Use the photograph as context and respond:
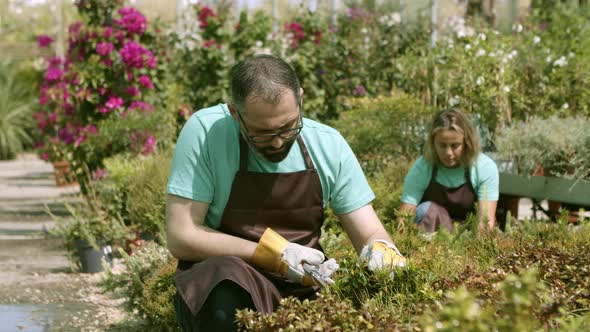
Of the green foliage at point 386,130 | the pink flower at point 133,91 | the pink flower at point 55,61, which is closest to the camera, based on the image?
the green foliage at point 386,130

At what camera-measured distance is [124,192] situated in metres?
6.37

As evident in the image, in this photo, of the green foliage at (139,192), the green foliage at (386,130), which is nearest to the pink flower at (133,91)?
the green foliage at (139,192)

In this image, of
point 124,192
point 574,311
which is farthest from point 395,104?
point 574,311

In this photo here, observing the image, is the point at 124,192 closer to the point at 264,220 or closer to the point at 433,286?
the point at 264,220

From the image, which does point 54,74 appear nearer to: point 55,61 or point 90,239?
point 55,61

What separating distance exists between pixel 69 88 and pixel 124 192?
2.00m

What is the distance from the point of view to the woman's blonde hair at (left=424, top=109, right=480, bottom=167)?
5.06m

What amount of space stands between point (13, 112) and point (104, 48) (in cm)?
846

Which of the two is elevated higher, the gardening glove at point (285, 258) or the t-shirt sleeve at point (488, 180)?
Result: the gardening glove at point (285, 258)

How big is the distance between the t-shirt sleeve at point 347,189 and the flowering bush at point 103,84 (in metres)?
4.73

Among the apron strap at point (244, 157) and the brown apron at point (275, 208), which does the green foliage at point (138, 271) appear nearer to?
the brown apron at point (275, 208)

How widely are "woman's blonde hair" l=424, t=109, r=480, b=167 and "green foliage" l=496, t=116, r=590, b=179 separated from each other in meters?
0.89

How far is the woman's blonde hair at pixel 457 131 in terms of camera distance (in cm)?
506

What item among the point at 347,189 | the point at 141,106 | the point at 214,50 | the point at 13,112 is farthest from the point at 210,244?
the point at 13,112
